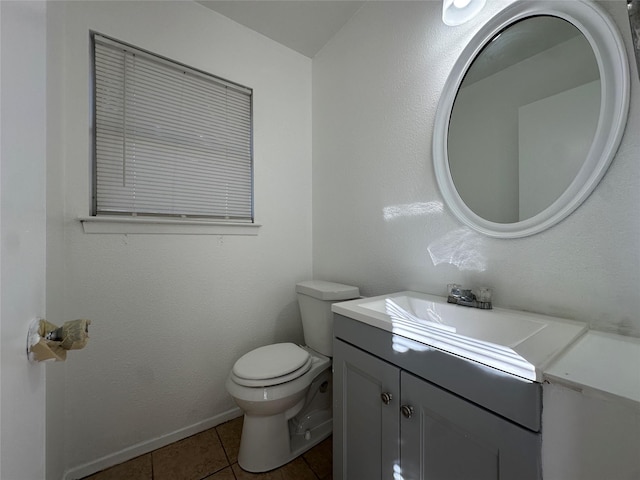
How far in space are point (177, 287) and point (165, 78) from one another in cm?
120

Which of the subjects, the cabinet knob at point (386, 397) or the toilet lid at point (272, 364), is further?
the toilet lid at point (272, 364)

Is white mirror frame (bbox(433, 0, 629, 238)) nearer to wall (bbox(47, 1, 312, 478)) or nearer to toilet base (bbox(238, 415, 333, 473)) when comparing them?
wall (bbox(47, 1, 312, 478))

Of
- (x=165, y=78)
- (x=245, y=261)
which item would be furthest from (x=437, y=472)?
(x=165, y=78)

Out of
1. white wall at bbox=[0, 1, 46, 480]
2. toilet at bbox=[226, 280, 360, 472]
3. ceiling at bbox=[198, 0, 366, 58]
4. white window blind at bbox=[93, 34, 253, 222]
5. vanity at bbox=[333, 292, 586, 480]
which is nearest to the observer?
white wall at bbox=[0, 1, 46, 480]

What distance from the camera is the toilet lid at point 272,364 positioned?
119cm

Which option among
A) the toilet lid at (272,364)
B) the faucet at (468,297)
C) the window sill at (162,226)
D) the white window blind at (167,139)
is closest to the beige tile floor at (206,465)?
the toilet lid at (272,364)

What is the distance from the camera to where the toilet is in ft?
3.89

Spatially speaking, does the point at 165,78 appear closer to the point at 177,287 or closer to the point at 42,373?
the point at 177,287

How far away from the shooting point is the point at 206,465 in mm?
1280

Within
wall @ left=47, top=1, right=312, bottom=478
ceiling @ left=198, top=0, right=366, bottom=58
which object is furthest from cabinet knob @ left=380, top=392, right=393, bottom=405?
ceiling @ left=198, top=0, right=366, bottom=58

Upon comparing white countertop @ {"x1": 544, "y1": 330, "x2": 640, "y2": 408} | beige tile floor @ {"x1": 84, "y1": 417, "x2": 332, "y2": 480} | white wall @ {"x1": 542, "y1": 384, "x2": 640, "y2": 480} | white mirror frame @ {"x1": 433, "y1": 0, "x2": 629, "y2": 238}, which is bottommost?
beige tile floor @ {"x1": 84, "y1": 417, "x2": 332, "y2": 480}

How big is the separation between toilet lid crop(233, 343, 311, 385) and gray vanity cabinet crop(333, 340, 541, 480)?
29cm

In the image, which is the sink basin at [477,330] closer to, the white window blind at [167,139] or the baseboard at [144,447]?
the white window blind at [167,139]

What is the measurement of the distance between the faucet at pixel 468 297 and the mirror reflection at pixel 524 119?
292mm
